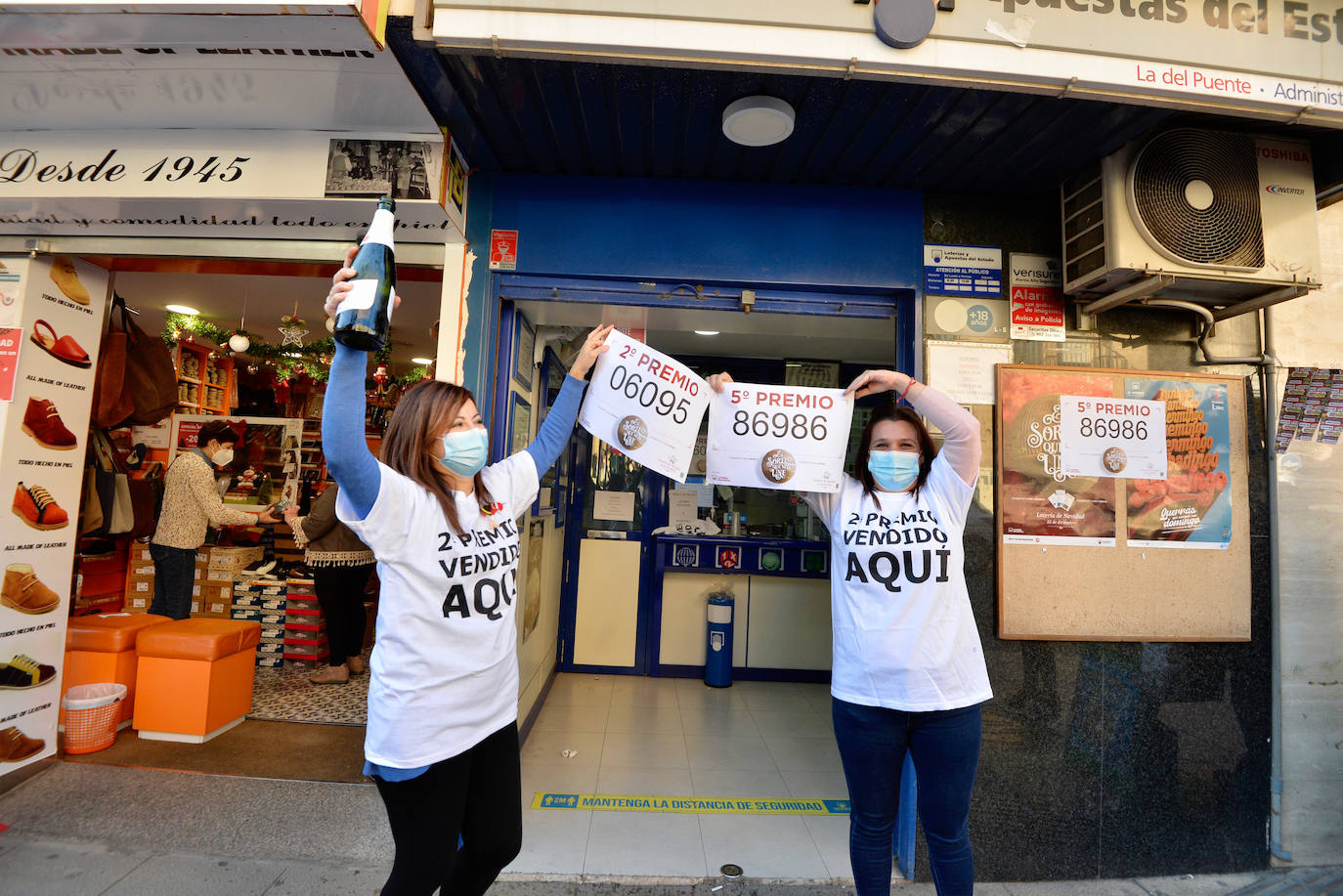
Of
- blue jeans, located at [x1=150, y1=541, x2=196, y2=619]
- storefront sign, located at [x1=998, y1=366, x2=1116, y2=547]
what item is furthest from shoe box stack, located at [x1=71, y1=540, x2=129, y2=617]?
storefront sign, located at [x1=998, y1=366, x2=1116, y2=547]

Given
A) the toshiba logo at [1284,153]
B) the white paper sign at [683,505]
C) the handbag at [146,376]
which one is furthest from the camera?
the white paper sign at [683,505]

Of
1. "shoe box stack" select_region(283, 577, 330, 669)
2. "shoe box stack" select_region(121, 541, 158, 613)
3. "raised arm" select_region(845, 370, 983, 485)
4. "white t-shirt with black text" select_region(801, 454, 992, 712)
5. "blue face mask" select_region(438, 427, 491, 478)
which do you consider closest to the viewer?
"blue face mask" select_region(438, 427, 491, 478)

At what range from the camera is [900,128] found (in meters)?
2.46

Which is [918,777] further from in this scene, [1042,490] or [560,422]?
[560,422]

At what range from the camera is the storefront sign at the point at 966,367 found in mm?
2754

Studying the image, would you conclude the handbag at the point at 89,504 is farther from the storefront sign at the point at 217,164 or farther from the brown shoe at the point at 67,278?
the storefront sign at the point at 217,164

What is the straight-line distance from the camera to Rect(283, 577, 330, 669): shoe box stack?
4.81 metres

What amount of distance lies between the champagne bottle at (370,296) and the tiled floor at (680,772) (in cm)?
218

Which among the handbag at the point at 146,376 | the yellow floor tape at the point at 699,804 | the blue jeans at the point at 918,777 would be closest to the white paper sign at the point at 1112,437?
the blue jeans at the point at 918,777

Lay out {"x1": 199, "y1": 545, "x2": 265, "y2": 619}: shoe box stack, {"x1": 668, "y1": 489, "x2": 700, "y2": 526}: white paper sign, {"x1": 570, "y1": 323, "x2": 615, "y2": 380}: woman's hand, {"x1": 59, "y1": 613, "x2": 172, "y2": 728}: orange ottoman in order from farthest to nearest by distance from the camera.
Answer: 1. {"x1": 668, "y1": 489, "x2": 700, "y2": 526}: white paper sign
2. {"x1": 199, "y1": 545, "x2": 265, "y2": 619}: shoe box stack
3. {"x1": 59, "y1": 613, "x2": 172, "y2": 728}: orange ottoman
4. {"x1": 570, "y1": 323, "x2": 615, "y2": 380}: woman's hand

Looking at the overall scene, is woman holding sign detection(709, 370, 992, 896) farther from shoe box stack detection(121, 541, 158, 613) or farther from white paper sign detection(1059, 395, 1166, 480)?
shoe box stack detection(121, 541, 158, 613)

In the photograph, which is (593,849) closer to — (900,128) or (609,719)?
(609,719)

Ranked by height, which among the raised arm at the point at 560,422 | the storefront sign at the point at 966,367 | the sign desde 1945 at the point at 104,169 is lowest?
the raised arm at the point at 560,422

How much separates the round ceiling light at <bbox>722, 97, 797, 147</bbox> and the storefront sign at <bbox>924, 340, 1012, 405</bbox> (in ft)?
3.55
